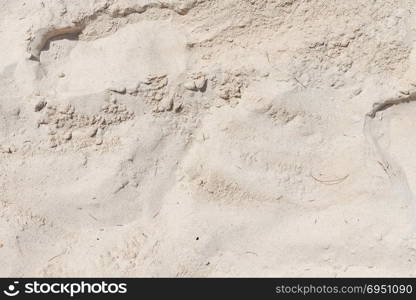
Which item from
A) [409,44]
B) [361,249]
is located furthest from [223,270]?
[409,44]

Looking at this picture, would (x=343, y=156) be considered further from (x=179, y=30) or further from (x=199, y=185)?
(x=179, y=30)

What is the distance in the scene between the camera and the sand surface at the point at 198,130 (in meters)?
2.06

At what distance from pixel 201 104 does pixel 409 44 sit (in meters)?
0.68

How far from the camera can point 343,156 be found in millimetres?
2098

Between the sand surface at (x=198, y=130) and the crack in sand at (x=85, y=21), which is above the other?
the crack in sand at (x=85, y=21)

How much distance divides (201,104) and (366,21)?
58cm

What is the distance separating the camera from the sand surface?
6.77 feet

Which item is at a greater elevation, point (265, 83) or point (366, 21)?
point (366, 21)

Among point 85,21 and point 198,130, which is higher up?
point 85,21

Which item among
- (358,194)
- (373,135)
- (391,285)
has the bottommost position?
(391,285)

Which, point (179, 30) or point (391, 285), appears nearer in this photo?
point (391, 285)

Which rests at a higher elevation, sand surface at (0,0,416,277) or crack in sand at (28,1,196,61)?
crack in sand at (28,1,196,61)

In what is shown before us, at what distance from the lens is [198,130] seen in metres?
2.16

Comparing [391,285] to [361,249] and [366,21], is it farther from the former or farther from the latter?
[366,21]
